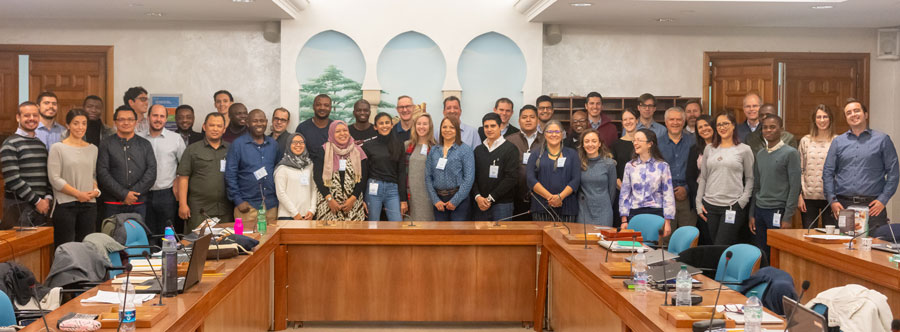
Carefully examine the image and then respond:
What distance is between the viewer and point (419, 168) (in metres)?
7.11

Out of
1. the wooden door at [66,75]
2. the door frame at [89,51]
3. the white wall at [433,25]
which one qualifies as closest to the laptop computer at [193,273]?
the white wall at [433,25]

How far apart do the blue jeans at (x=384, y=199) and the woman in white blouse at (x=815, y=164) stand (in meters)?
3.43

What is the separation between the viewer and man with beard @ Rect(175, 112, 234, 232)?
7082mm

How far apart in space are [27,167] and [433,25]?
4603 mm

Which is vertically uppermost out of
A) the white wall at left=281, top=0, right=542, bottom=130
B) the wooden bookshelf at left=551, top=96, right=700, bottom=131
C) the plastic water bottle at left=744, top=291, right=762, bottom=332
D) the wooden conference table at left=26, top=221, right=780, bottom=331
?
the white wall at left=281, top=0, right=542, bottom=130

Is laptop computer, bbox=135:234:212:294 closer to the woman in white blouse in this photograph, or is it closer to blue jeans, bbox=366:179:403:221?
blue jeans, bbox=366:179:403:221

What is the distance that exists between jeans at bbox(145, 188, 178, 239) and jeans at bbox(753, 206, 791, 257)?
16.6 ft

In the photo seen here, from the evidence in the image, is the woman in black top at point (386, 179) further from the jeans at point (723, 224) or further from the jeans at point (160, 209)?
the jeans at point (723, 224)

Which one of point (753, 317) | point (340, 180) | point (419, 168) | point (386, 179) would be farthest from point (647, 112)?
point (753, 317)

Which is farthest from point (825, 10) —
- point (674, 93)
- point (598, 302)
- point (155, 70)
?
point (155, 70)

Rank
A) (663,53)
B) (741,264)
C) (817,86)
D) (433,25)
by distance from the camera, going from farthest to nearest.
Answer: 1. (817,86)
2. (663,53)
3. (433,25)
4. (741,264)

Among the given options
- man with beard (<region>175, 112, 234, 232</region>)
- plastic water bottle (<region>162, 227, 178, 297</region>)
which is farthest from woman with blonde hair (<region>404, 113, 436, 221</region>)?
plastic water bottle (<region>162, 227, 178, 297</region>)

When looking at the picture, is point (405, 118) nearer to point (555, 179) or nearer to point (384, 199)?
point (384, 199)

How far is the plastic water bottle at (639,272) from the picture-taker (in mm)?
3758
